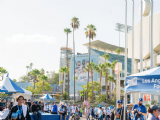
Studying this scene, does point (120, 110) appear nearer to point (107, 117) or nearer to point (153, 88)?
point (153, 88)

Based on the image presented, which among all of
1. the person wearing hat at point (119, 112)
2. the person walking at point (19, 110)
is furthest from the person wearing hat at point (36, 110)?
the person walking at point (19, 110)

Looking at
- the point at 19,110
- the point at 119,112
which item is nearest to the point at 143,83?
the point at 119,112

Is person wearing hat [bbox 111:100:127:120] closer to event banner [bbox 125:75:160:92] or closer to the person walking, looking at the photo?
event banner [bbox 125:75:160:92]

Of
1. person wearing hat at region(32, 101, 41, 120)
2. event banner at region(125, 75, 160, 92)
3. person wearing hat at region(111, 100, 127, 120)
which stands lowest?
person wearing hat at region(32, 101, 41, 120)

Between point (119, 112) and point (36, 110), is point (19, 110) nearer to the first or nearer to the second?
point (119, 112)

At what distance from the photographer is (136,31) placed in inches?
1267

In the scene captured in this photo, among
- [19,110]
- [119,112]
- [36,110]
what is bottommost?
[36,110]

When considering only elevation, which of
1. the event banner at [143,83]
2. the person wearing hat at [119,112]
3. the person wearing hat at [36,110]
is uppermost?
the event banner at [143,83]

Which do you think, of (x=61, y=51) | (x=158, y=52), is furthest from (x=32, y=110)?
(x=61, y=51)

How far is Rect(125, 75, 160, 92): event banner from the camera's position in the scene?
554cm

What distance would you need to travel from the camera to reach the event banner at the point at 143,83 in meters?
5.54

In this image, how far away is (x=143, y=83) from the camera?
19.4ft

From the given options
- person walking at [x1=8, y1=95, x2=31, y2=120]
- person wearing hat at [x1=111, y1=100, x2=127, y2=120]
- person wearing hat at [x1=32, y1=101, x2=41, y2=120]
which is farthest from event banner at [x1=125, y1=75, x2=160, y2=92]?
person wearing hat at [x1=32, y1=101, x2=41, y2=120]

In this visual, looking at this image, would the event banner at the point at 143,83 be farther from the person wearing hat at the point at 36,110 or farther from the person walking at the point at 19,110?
the person wearing hat at the point at 36,110
